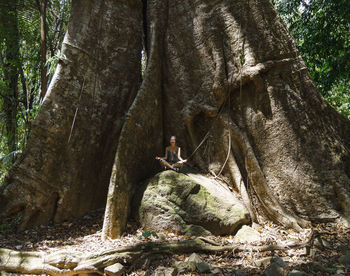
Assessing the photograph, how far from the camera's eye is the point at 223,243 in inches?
135

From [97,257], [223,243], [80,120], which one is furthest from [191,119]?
[97,257]

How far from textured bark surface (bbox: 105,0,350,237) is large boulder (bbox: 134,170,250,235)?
1.13 feet

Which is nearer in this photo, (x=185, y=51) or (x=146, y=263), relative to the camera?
(x=146, y=263)

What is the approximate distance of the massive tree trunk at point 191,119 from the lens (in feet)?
13.7

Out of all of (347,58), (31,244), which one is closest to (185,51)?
(347,58)

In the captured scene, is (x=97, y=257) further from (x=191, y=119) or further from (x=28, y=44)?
(x=28, y=44)

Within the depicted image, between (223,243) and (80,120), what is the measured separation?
3178 mm

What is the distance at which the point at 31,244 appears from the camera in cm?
371

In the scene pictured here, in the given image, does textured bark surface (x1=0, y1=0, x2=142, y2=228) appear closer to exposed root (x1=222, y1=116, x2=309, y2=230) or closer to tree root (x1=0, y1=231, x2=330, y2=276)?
tree root (x1=0, y1=231, x2=330, y2=276)

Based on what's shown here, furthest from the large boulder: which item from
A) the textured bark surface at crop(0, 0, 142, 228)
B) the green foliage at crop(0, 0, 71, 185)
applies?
the green foliage at crop(0, 0, 71, 185)

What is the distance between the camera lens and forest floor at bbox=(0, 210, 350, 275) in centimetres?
277

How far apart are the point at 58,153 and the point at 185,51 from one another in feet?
10.4

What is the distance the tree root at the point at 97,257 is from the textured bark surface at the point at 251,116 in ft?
2.62

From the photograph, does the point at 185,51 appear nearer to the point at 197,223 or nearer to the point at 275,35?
the point at 275,35
